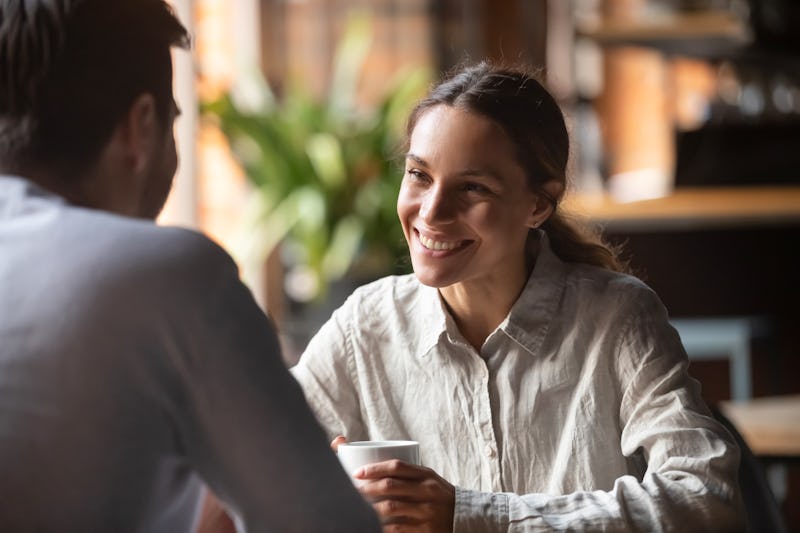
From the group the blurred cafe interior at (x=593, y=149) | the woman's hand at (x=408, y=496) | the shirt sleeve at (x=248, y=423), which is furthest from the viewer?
the blurred cafe interior at (x=593, y=149)

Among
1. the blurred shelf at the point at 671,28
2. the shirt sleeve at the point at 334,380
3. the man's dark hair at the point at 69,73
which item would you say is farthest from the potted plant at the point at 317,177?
the man's dark hair at the point at 69,73

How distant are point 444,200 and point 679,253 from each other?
2691mm

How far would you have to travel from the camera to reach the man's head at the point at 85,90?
82 cm

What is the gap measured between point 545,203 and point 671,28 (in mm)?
3601

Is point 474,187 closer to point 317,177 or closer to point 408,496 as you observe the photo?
point 408,496

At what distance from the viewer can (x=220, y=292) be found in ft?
2.58

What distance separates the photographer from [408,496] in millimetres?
939

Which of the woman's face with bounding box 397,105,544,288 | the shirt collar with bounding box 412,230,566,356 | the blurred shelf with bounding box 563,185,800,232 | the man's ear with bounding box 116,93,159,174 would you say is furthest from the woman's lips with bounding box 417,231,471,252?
the blurred shelf with bounding box 563,185,800,232

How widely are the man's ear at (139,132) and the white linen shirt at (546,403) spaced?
33cm

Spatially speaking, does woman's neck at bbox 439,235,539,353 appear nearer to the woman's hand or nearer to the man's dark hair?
the woman's hand

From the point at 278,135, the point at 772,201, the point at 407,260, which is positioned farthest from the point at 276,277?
the point at 407,260

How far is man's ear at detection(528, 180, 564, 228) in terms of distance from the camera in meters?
1.07

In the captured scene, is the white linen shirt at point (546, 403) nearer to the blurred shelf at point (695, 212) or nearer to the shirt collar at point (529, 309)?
the shirt collar at point (529, 309)

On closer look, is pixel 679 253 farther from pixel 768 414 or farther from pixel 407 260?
pixel 407 260
